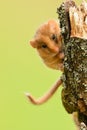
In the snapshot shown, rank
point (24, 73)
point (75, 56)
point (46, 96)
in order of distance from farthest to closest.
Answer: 1. point (24, 73)
2. point (46, 96)
3. point (75, 56)

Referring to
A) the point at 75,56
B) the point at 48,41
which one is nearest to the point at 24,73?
the point at 48,41

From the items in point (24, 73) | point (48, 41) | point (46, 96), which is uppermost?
point (48, 41)

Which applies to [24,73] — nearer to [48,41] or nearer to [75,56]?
[48,41]

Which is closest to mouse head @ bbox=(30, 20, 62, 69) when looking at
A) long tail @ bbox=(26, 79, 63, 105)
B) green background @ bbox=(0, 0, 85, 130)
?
long tail @ bbox=(26, 79, 63, 105)

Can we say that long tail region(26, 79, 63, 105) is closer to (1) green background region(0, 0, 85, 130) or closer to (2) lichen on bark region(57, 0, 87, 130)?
(2) lichen on bark region(57, 0, 87, 130)

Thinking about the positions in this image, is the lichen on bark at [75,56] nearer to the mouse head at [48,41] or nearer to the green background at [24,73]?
the mouse head at [48,41]

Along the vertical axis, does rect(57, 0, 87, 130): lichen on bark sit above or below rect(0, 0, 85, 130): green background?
above

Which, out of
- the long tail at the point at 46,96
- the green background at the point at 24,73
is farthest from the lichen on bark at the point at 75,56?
the green background at the point at 24,73
